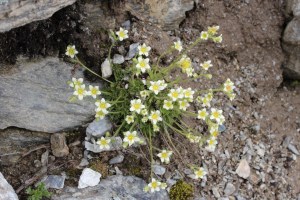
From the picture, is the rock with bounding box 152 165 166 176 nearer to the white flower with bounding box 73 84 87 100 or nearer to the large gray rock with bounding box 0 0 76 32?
the white flower with bounding box 73 84 87 100

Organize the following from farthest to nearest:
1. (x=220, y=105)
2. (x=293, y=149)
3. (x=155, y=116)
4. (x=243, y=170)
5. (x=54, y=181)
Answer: (x=293, y=149) → (x=220, y=105) → (x=243, y=170) → (x=54, y=181) → (x=155, y=116)

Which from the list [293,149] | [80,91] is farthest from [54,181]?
[293,149]

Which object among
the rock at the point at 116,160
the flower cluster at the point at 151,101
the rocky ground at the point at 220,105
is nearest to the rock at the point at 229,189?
the rocky ground at the point at 220,105

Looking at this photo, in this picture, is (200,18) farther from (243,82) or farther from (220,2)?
(243,82)

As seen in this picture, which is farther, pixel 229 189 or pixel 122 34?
pixel 229 189

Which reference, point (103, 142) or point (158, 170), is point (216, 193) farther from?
point (103, 142)

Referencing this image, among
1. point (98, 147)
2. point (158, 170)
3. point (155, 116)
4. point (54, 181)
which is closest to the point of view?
point (155, 116)
